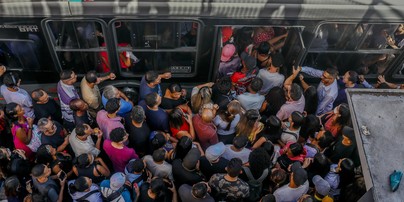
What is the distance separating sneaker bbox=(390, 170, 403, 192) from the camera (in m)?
3.49

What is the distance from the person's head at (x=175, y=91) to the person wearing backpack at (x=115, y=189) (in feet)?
4.11

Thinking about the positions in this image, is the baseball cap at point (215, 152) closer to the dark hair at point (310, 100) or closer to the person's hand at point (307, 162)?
the person's hand at point (307, 162)

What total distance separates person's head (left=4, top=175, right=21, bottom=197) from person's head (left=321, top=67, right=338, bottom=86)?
3.83m

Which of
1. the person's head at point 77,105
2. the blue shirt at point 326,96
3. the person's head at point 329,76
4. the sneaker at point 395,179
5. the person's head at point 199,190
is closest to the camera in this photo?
the sneaker at point 395,179

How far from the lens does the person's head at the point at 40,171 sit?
411 cm

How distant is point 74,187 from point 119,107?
1.05 metres

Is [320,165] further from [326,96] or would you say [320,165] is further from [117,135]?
[117,135]

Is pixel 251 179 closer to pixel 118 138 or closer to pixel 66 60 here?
pixel 118 138

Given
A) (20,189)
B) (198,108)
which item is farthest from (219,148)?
(20,189)

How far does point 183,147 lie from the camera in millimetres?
4504

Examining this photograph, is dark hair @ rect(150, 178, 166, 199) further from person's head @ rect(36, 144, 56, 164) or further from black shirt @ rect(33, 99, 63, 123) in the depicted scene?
black shirt @ rect(33, 99, 63, 123)

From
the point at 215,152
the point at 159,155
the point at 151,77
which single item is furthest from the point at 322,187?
the point at 151,77

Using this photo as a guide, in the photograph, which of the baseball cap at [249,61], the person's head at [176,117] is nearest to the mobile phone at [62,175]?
the person's head at [176,117]

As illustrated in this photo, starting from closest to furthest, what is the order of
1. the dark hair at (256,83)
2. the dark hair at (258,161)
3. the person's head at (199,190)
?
the person's head at (199,190) < the dark hair at (258,161) < the dark hair at (256,83)
